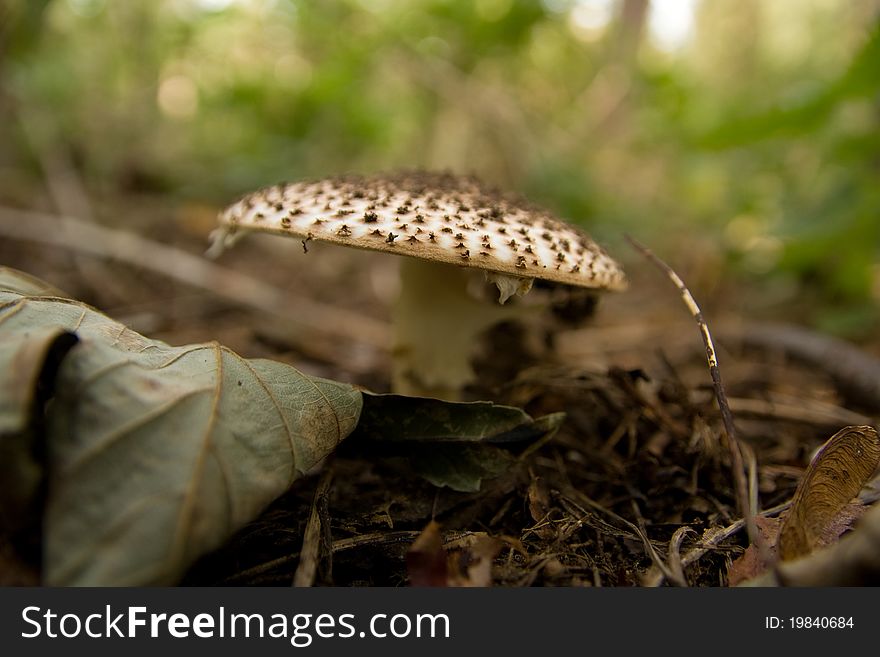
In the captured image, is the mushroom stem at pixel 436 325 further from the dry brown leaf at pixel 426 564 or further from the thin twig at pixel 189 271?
the thin twig at pixel 189 271

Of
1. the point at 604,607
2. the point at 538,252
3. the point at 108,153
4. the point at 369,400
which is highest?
the point at 108,153

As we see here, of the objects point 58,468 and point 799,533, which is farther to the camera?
point 799,533

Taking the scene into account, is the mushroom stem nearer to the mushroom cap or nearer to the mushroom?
the mushroom

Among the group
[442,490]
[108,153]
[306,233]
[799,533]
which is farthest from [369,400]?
[108,153]

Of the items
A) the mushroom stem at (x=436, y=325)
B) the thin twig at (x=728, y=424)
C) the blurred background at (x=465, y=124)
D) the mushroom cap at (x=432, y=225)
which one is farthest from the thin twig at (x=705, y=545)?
the blurred background at (x=465, y=124)

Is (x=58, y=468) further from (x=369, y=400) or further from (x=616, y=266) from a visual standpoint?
(x=616, y=266)

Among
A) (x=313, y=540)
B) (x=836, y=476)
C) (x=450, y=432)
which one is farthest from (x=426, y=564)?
(x=836, y=476)
